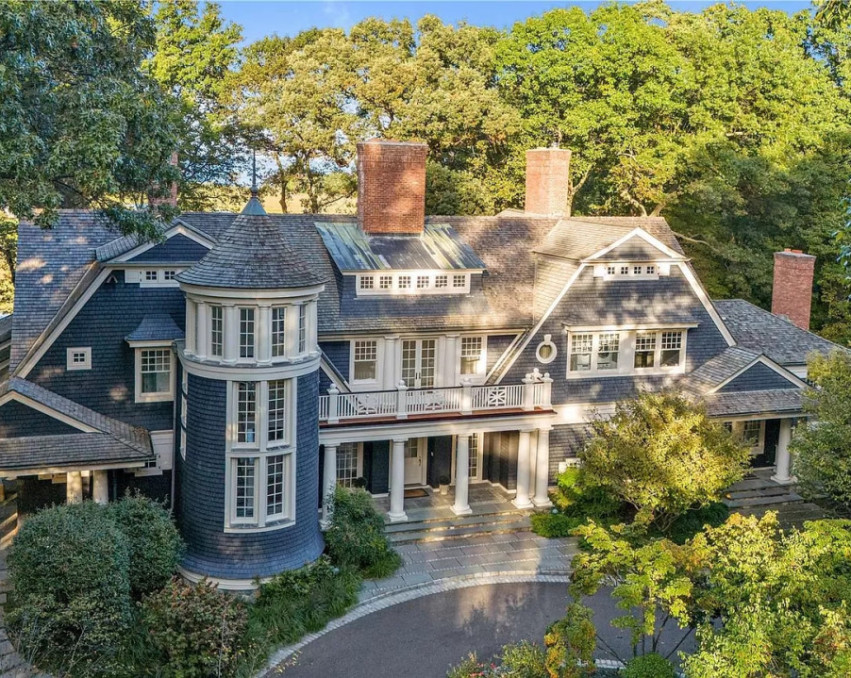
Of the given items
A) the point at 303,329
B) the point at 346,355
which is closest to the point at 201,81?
the point at 346,355

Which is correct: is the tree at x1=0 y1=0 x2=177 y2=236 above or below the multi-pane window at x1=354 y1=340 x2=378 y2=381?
above

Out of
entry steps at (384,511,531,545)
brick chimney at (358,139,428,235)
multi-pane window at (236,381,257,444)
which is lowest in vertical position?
entry steps at (384,511,531,545)

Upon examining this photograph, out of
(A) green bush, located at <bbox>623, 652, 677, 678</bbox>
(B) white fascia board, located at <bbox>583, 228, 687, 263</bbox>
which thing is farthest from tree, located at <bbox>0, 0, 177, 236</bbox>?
(A) green bush, located at <bbox>623, 652, 677, 678</bbox>

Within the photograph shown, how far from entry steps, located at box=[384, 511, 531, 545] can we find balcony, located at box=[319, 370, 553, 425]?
9.29 feet

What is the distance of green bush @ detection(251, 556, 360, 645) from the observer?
707 inches

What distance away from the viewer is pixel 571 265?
25.8 metres

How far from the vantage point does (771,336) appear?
2873 centimetres

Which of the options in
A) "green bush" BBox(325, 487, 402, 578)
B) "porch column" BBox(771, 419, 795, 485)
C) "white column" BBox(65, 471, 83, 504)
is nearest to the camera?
"white column" BBox(65, 471, 83, 504)

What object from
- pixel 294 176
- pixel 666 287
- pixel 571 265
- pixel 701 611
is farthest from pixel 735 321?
pixel 294 176

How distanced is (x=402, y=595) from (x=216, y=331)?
24.0 ft

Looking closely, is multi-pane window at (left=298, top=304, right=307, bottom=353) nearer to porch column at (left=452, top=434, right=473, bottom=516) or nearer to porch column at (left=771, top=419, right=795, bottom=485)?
porch column at (left=452, top=434, right=473, bottom=516)

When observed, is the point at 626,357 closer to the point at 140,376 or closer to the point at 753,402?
the point at 753,402

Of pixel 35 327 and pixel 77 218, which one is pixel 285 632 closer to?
pixel 35 327

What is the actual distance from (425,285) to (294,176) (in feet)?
75.7
